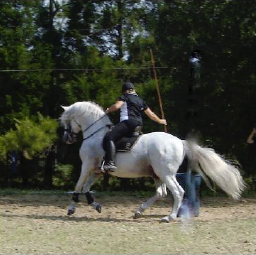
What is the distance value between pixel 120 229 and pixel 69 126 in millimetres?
2632

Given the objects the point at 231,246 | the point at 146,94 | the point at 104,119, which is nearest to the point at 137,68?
the point at 146,94

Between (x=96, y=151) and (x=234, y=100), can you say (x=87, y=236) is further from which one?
(x=234, y=100)

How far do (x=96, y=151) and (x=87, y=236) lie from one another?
2454 millimetres

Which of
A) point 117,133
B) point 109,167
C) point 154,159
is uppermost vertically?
point 117,133

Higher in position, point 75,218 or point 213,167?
point 213,167

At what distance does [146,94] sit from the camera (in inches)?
581

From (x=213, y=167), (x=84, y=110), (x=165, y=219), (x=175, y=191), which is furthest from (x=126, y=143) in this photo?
(x=213, y=167)

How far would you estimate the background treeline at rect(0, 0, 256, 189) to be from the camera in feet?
45.9

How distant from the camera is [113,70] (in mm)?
15492

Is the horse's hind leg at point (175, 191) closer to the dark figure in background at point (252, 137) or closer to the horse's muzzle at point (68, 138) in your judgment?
the horse's muzzle at point (68, 138)

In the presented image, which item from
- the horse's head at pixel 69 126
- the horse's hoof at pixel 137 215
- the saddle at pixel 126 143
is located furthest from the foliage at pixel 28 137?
the horse's hoof at pixel 137 215

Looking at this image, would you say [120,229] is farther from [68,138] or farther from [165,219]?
[68,138]

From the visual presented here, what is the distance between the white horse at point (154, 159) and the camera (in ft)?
32.4

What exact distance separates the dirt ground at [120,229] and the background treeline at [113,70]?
8.40ft
